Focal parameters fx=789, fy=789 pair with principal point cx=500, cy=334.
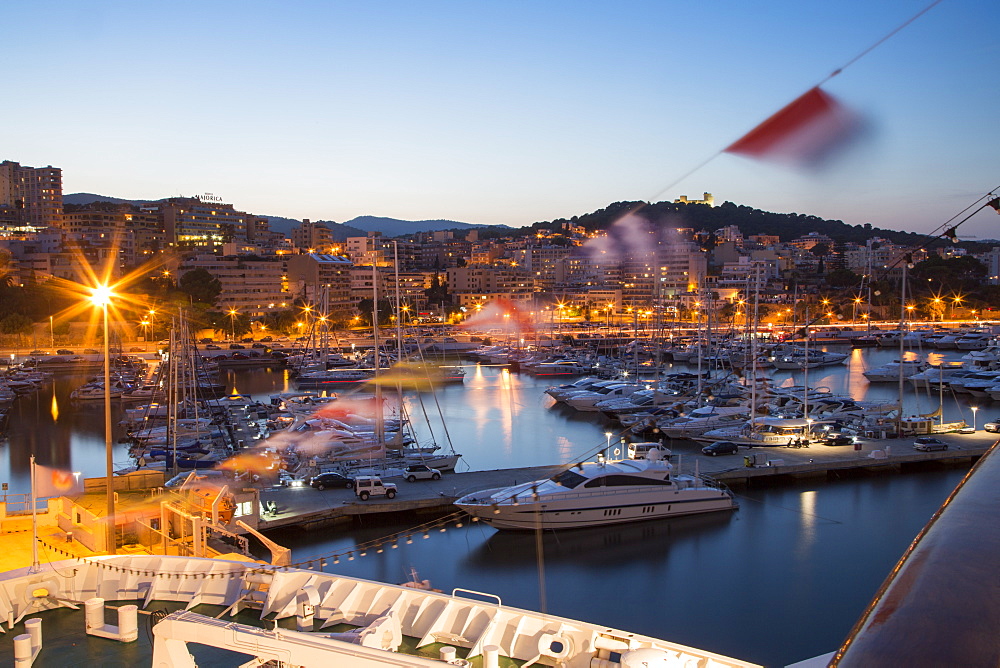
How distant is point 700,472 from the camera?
9984mm

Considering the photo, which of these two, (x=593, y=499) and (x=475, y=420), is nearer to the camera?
(x=593, y=499)

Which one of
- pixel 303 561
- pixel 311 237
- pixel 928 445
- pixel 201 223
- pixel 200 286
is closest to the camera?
pixel 303 561

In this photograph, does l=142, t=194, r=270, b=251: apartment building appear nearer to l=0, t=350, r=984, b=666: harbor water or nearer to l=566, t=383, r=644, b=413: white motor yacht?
l=566, t=383, r=644, b=413: white motor yacht

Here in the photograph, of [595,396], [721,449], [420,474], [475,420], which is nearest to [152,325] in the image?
[475,420]

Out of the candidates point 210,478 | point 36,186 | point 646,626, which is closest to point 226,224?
point 36,186

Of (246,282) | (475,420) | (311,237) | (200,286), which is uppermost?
(311,237)

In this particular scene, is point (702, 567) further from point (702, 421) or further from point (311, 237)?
point (311, 237)

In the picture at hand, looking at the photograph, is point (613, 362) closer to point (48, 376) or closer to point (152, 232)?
point (48, 376)

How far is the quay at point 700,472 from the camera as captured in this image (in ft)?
27.8

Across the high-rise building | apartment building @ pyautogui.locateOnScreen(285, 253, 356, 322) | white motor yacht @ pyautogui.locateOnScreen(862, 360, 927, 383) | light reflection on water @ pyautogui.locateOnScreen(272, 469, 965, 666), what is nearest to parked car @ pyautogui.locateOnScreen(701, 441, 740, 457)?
light reflection on water @ pyautogui.locateOnScreen(272, 469, 965, 666)

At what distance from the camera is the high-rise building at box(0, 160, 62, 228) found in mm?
53281

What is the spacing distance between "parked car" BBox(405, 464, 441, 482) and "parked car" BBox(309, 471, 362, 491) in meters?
0.71

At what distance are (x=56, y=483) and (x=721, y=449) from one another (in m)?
8.61

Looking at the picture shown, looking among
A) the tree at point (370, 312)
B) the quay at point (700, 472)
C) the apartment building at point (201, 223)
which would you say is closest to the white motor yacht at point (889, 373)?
the quay at point (700, 472)
